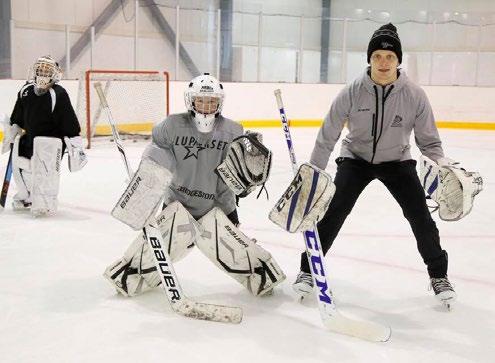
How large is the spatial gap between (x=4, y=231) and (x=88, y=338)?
5.70 feet

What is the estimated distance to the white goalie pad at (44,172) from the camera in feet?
13.4

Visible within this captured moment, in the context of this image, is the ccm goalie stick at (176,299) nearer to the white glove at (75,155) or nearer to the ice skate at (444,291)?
the ice skate at (444,291)

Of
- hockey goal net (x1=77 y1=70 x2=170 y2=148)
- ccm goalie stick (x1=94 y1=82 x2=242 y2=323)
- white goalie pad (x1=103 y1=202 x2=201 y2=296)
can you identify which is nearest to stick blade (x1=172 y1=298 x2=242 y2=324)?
ccm goalie stick (x1=94 y1=82 x2=242 y2=323)

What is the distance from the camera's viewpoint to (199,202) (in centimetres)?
259

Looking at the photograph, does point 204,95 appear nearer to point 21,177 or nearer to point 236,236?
point 236,236

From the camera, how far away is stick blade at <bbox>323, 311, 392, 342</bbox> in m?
2.20

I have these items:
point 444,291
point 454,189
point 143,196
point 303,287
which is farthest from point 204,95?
point 444,291

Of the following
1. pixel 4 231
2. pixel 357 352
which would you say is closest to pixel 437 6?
pixel 4 231

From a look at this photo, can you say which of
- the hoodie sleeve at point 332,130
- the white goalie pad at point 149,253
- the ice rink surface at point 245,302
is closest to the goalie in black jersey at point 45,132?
the ice rink surface at point 245,302

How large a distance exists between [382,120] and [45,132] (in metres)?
2.33

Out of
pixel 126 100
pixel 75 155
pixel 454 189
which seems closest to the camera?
pixel 454 189

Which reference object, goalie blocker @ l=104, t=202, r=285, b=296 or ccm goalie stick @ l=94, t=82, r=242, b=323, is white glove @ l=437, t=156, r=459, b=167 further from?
ccm goalie stick @ l=94, t=82, r=242, b=323

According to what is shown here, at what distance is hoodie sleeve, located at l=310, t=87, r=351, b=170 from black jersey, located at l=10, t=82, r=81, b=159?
81.2 inches

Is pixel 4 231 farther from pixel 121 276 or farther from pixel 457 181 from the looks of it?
pixel 457 181
